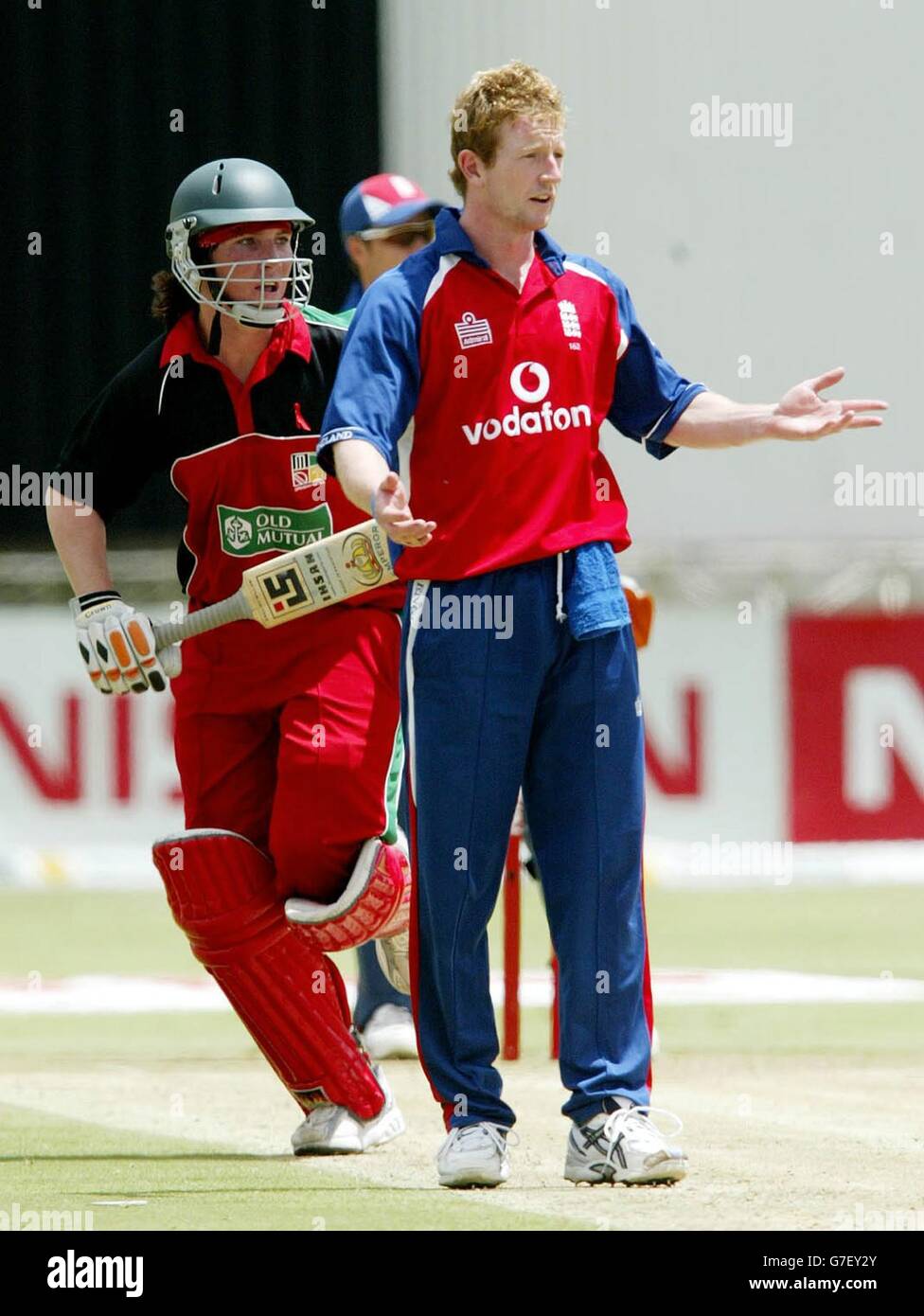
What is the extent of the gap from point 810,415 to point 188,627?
140cm

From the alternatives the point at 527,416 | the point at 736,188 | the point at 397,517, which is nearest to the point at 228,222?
the point at 527,416

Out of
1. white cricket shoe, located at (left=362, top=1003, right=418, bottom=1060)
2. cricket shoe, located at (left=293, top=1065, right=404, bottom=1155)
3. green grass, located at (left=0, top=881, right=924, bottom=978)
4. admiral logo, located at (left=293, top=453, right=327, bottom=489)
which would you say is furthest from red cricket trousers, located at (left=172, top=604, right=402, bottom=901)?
green grass, located at (left=0, top=881, right=924, bottom=978)

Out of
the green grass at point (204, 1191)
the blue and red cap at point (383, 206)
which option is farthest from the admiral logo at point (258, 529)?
the blue and red cap at point (383, 206)

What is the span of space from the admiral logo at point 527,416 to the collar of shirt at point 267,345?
94 centimetres

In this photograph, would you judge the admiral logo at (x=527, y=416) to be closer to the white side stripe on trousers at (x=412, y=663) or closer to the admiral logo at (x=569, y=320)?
the admiral logo at (x=569, y=320)

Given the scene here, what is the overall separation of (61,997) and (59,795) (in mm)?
3817

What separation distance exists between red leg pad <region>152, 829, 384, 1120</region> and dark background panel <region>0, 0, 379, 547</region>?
10.4 metres

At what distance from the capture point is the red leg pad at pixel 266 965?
5.38 m

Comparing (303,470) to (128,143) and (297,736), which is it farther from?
(128,143)

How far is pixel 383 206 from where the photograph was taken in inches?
298

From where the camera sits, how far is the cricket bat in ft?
17.1

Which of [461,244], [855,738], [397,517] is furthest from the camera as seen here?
[855,738]

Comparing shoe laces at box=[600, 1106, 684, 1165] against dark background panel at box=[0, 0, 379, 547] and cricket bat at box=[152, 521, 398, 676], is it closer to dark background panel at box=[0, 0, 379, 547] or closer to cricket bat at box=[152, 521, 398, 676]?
cricket bat at box=[152, 521, 398, 676]

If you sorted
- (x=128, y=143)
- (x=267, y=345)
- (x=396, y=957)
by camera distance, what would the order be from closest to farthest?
(x=267, y=345)
(x=396, y=957)
(x=128, y=143)
